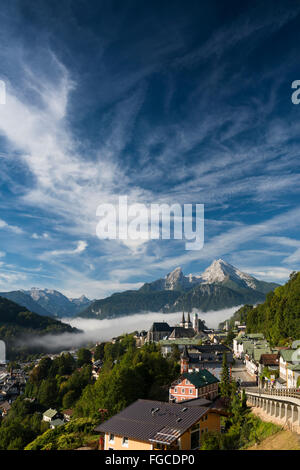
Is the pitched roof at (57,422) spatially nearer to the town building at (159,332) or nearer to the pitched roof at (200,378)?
the pitched roof at (200,378)

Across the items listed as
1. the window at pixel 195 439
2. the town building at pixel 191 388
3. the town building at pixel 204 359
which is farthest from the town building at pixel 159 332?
the window at pixel 195 439

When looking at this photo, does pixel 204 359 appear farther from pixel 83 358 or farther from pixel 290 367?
pixel 83 358

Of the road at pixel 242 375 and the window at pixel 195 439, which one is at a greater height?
the window at pixel 195 439

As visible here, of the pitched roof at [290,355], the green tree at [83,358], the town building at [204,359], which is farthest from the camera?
the green tree at [83,358]

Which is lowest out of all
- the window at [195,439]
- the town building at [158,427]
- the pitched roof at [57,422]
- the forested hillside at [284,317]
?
the pitched roof at [57,422]

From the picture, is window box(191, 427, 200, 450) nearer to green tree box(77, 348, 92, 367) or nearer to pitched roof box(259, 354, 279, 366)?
pitched roof box(259, 354, 279, 366)

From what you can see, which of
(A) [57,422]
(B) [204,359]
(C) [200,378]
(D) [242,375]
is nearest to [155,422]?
(C) [200,378]
